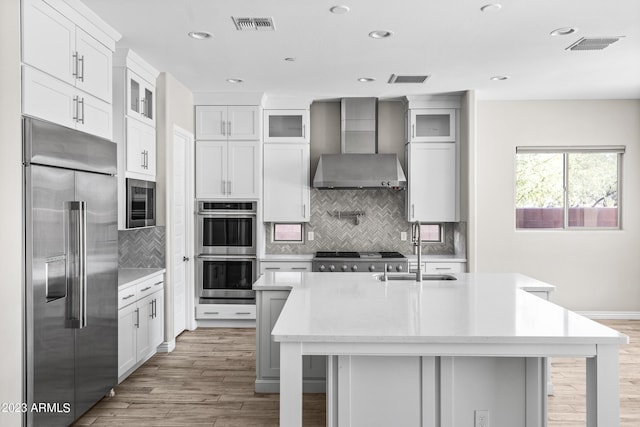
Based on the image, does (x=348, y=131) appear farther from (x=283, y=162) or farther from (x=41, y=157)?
(x=41, y=157)

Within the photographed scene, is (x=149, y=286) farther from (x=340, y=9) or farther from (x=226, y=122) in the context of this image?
(x=340, y=9)

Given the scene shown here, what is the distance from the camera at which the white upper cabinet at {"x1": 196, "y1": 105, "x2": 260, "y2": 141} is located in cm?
573

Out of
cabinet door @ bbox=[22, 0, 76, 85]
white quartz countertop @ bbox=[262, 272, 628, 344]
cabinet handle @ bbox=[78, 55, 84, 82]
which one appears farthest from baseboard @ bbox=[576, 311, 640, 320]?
cabinet door @ bbox=[22, 0, 76, 85]

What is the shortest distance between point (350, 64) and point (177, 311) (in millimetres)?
3143

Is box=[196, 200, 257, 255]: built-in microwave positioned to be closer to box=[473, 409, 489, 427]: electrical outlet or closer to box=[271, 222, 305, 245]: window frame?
box=[271, 222, 305, 245]: window frame

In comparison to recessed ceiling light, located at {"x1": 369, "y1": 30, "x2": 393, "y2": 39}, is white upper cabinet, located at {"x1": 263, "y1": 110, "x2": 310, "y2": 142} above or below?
below

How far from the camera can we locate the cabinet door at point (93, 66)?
10.4ft

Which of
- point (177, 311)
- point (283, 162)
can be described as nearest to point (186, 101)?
point (283, 162)

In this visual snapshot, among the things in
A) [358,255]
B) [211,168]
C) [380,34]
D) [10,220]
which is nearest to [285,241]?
[358,255]

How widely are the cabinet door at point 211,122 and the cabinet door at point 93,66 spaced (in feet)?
6.79

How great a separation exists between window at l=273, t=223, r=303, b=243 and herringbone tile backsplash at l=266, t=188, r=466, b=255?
0.48ft

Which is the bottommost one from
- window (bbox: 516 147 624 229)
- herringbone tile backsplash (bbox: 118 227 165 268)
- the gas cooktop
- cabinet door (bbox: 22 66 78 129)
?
the gas cooktop

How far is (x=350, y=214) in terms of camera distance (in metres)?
6.16

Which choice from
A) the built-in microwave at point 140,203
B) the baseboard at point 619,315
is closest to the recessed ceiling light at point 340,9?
the built-in microwave at point 140,203
